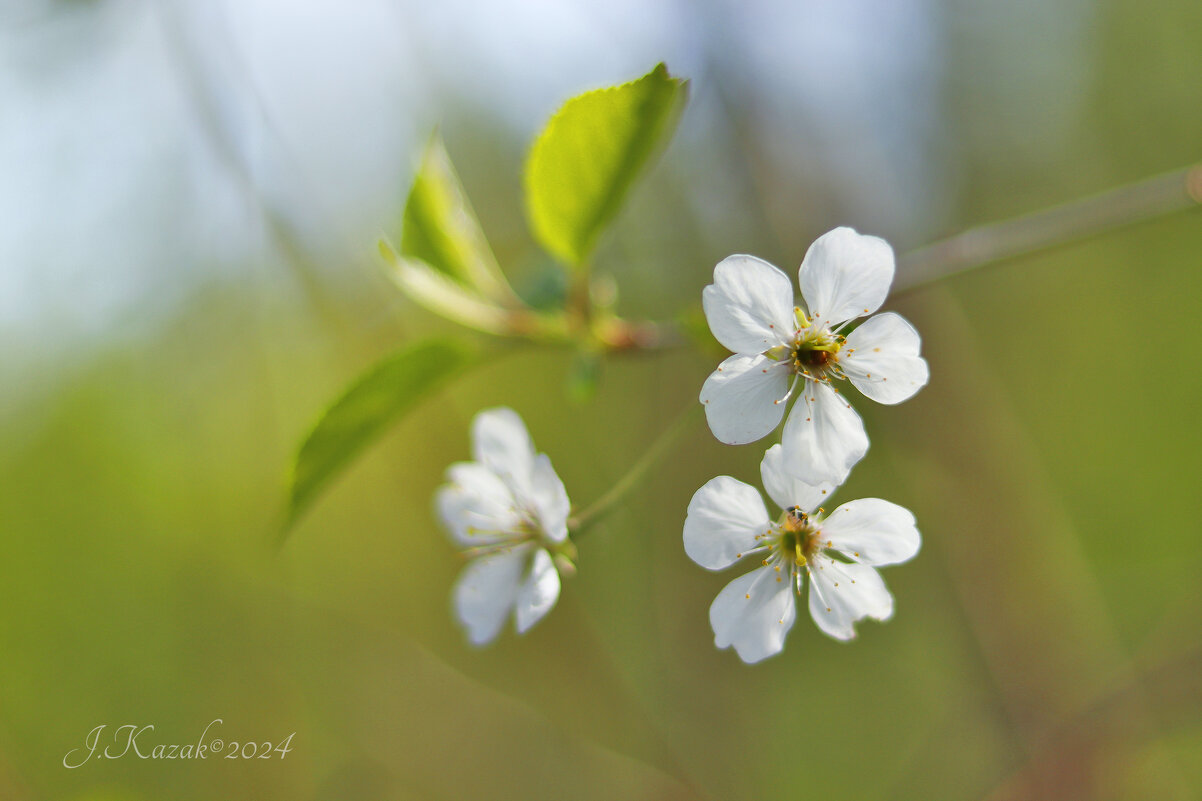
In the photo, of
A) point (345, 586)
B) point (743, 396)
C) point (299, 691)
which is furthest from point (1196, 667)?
point (345, 586)

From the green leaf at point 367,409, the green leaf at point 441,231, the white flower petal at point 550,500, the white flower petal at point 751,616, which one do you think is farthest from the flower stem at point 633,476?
the green leaf at point 441,231

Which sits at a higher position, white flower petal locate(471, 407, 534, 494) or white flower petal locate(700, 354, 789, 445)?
white flower petal locate(471, 407, 534, 494)

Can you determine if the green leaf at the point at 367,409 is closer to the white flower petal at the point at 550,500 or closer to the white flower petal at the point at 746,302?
the white flower petal at the point at 550,500

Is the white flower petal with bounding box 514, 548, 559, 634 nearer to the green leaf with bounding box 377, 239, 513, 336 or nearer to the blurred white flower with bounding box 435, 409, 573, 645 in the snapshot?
the blurred white flower with bounding box 435, 409, 573, 645

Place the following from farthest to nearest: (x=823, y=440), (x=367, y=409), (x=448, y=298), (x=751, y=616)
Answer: (x=448, y=298) → (x=367, y=409) → (x=751, y=616) → (x=823, y=440)

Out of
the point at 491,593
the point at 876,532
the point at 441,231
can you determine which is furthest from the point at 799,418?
the point at 441,231

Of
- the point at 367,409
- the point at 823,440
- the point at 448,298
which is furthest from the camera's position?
the point at 448,298

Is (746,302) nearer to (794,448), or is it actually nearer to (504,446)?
(794,448)

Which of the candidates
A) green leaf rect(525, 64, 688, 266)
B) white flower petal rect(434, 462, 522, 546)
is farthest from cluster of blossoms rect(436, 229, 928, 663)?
green leaf rect(525, 64, 688, 266)
